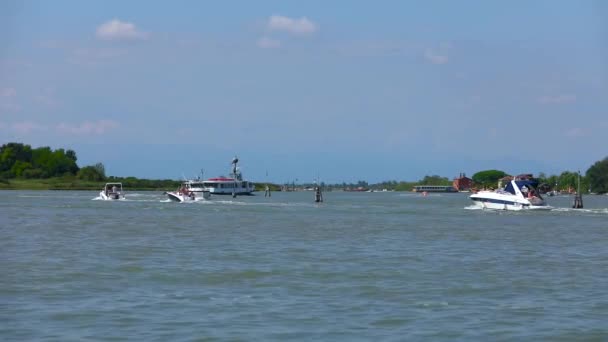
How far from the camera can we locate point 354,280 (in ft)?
89.9

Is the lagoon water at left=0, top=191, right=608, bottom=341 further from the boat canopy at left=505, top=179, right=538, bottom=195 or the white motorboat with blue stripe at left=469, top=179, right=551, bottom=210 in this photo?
the boat canopy at left=505, top=179, right=538, bottom=195

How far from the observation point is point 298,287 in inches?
1019

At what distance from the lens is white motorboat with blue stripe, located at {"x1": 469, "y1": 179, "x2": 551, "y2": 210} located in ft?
273

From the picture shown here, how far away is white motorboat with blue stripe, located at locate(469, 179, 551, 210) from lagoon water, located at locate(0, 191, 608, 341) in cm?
3622

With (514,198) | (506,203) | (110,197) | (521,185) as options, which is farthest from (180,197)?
(514,198)

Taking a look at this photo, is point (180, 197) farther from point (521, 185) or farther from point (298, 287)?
point (298, 287)

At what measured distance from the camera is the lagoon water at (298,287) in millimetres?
19578

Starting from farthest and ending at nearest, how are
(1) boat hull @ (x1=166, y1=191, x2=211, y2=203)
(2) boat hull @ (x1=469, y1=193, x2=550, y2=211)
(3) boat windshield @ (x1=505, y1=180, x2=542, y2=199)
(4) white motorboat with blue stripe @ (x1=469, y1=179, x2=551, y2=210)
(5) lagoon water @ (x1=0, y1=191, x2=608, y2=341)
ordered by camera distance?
1. (1) boat hull @ (x1=166, y1=191, x2=211, y2=203)
2. (3) boat windshield @ (x1=505, y1=180, x2=542, y2=199)
3. (4) white motorboat with blue stripe @ (x1=469, y1=179, x2=551, y2=210)
4. (2) boat hull @ (x1=469, y1=193, x2=550, y2=211)
5. (5) lagoon water @ (x1=0, y1=191, x2=608, y2=341)

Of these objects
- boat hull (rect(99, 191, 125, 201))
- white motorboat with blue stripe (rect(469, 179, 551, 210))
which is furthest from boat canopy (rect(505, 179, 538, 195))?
boat hull (rect(99, 191, 125, 201))

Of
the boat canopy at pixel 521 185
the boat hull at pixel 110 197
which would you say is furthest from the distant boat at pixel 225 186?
the boat canopy at pixel 521 185

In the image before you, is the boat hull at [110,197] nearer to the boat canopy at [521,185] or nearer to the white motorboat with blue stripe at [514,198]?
the white motorboat with blue stripe at [514,198]

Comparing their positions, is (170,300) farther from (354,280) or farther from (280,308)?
(354,280)

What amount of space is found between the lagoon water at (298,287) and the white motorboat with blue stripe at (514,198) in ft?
119

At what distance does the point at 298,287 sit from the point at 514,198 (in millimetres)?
60236
